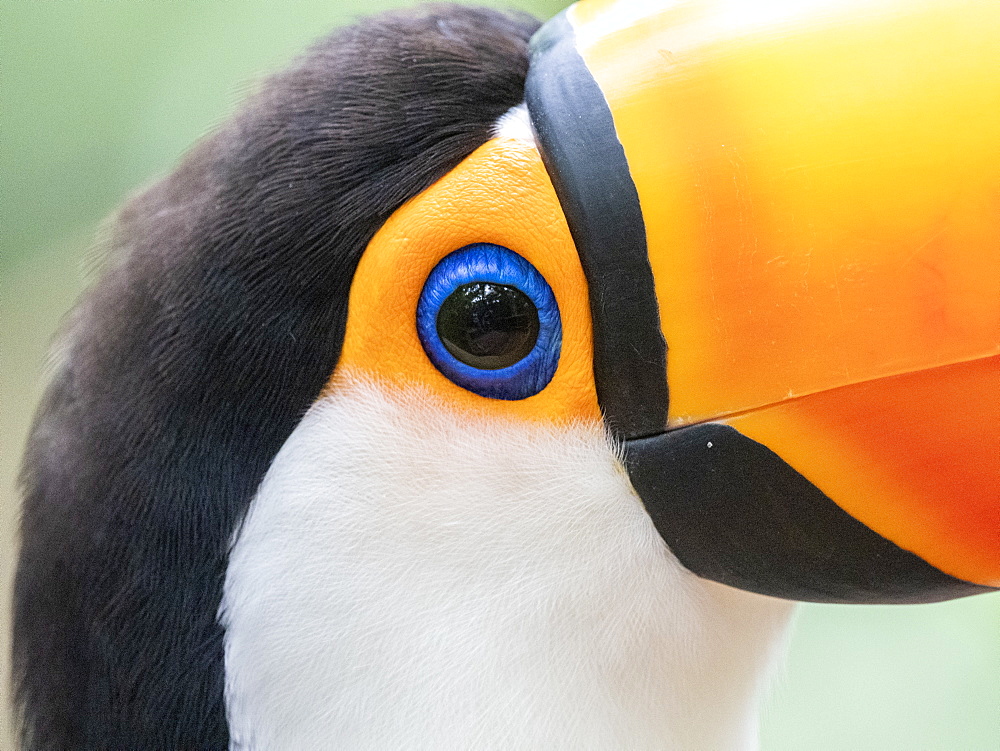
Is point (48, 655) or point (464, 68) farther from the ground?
point (464, 68)

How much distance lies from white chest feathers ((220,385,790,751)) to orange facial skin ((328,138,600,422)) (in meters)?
0.03

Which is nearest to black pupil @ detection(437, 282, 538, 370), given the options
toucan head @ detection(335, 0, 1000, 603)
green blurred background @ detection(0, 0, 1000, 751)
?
toucan head @ detection(335, 0, 1000, 603)

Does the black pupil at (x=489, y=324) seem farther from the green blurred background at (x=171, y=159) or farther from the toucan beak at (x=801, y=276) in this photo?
the green blurred background at (x=171, y=159)

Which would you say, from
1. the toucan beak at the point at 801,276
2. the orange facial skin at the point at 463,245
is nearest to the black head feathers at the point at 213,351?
the orange facial skin at the point at 463,245

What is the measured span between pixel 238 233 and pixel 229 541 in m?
0.33

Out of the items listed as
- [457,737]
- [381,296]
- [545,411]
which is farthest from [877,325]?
[457,737]

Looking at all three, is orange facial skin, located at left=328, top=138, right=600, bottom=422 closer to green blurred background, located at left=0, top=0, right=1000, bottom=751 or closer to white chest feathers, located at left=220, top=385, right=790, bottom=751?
white chest feathers, located at left=220, top=385, right=790, bottom=751

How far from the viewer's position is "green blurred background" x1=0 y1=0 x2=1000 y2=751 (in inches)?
97.9

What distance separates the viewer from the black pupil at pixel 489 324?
110 cm

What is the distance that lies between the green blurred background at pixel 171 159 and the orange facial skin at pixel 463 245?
149 cm

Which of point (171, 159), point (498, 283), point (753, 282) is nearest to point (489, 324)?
point (498, 283)

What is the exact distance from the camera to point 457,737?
3.92ft

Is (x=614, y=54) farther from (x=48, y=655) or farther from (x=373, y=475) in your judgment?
(x=48, y=655)

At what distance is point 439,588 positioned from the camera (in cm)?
116
